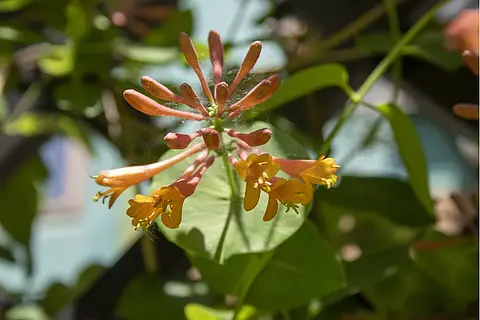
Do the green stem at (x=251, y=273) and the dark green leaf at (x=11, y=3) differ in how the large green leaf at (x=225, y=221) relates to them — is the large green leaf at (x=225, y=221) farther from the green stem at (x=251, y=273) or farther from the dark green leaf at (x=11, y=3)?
the dark green leaf at (x=11, y=3)

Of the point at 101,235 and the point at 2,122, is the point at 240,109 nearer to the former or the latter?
the point at 2,122

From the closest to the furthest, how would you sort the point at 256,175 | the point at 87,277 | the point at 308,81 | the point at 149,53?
1. the point at 256,175
2. the point at 308,81
3. the point at 149,53
4. the point at 87,277

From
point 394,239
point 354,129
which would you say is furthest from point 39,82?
point 354,129

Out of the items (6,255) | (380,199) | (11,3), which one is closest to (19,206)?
(6,255)

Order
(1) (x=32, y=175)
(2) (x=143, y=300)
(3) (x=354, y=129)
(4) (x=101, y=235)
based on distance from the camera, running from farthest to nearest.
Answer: (4) (x=101, y=235) → (3) (x=354, y=129) → (1) (x=32, y=175) → (2) (x=143, y=300)

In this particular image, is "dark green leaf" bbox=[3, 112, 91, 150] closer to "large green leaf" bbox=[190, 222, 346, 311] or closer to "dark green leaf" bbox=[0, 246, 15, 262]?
"dark green leaf" bbox=[0, 246, 15, 262]

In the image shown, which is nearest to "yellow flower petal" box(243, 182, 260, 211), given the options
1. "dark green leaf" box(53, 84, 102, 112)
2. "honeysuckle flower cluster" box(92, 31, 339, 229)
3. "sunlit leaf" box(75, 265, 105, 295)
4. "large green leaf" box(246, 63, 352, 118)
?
"honeysuckle flower cluster" box(92, 31, 339, 229)

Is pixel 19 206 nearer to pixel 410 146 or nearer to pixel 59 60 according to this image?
pixel 59 60
